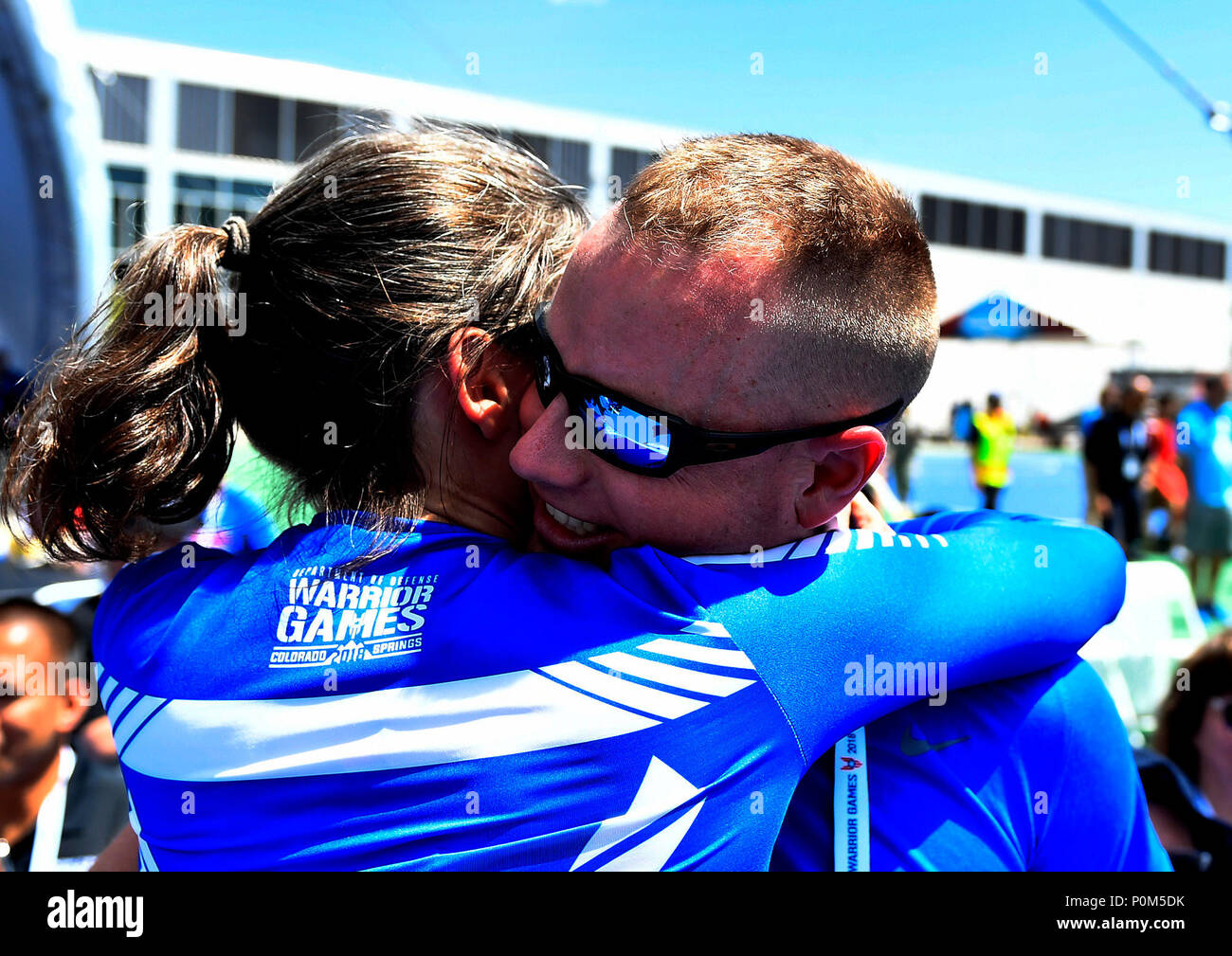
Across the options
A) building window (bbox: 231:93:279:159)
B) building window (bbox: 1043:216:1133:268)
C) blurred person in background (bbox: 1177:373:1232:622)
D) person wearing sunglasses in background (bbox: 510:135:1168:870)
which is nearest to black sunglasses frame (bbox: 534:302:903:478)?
person wearing sunglasses in background (bbox: 510:135:1168:870)

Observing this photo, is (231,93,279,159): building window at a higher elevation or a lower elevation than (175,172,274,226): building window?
higher

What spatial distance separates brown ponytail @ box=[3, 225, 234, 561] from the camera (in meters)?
1.28

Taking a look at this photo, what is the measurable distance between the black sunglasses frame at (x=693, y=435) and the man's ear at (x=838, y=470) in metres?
0.02

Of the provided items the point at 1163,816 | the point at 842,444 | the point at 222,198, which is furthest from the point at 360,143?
the point at 222,198

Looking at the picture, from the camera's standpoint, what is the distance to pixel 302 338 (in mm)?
1294

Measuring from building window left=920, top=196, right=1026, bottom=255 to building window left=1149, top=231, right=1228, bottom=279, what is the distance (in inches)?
290

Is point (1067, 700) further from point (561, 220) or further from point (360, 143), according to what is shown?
point (360, 143)

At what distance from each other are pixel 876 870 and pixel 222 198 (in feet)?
90.0

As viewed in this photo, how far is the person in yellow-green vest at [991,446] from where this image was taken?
10.8 meters

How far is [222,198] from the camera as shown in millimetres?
24984

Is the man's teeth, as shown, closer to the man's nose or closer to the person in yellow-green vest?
the man's nose

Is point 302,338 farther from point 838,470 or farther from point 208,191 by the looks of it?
point 208,191

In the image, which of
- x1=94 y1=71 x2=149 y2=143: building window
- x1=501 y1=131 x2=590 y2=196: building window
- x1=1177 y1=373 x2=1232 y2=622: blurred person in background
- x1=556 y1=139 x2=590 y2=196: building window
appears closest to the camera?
x1=1177 y1=373 x2=1232 y2=622: blurred person in background

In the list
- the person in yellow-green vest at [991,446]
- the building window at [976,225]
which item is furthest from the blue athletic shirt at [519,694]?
the building window at [976,225]
